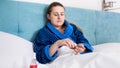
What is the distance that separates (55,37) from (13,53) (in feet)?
1.53

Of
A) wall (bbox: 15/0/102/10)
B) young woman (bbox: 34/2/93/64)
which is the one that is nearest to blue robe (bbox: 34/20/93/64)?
young woman (bbox: 34/2/93/64)

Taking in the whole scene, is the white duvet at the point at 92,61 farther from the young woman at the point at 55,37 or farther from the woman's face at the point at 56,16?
the woman's face at the point at 56,16

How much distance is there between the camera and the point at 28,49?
148 centimetres

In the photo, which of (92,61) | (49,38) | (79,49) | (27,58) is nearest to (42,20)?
(49,38)

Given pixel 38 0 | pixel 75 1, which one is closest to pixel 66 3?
pixel 75 1

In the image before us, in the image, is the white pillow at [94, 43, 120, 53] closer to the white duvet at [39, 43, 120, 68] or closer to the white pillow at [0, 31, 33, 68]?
the white duvet at [39, 43, 120, 68]

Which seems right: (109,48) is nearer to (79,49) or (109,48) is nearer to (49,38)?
(79,49)

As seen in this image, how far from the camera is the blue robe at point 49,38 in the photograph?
5.12 ft

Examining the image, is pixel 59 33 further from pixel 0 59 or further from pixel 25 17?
pixel 0 59

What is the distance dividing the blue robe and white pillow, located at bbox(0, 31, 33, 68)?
0.13 metres

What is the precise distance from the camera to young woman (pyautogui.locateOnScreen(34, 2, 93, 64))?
1553 millimetres

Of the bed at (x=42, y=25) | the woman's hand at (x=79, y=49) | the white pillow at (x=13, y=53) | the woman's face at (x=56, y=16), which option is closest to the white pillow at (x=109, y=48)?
the bed at (x=42, y=25)

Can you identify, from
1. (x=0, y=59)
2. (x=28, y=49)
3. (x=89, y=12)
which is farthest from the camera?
(x=89, y=12)

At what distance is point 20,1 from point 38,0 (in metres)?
0.24
